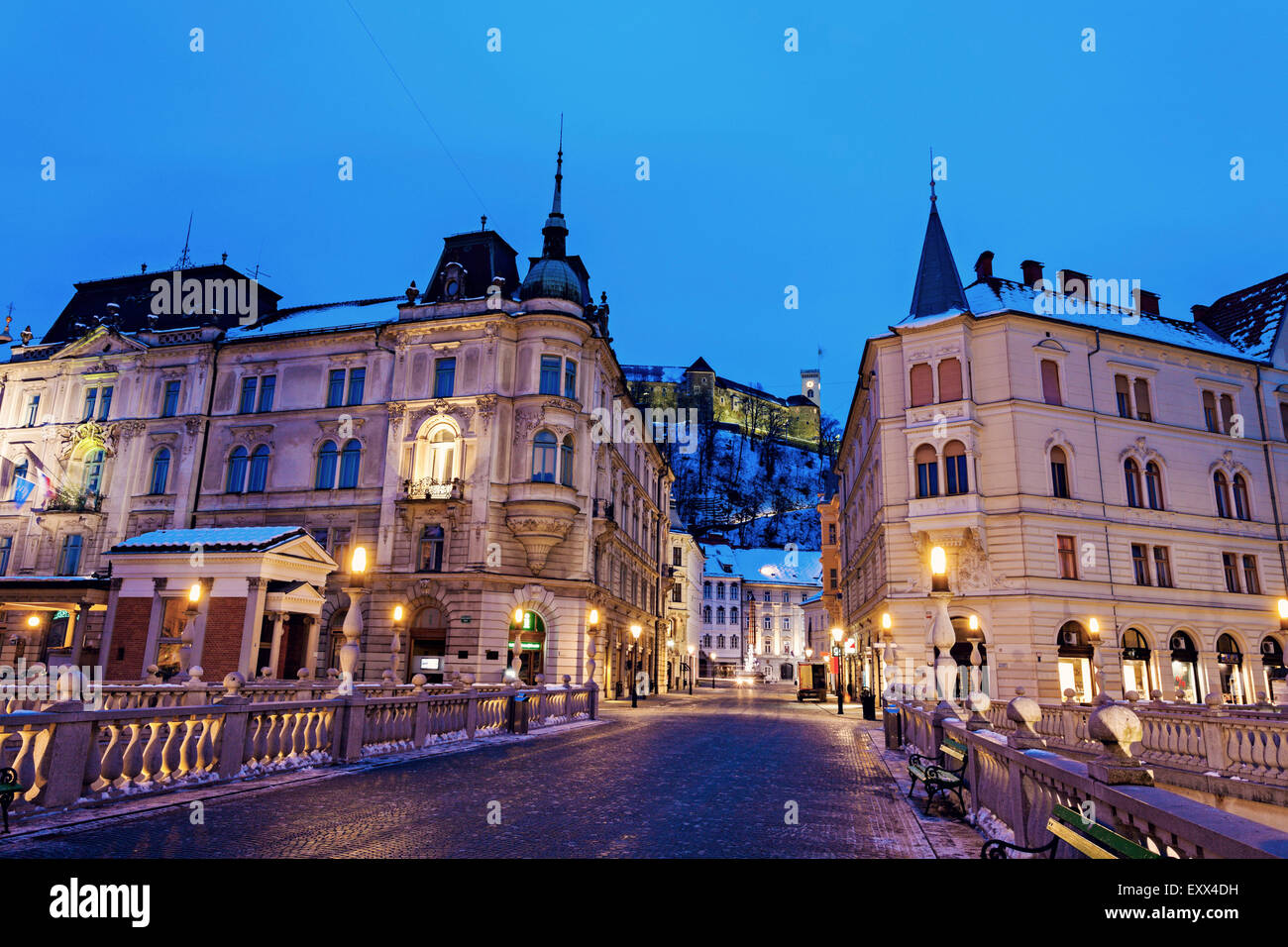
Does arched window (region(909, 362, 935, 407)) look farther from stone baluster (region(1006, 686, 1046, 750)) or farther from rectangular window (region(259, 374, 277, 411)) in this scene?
rectangular window (region(259, 374, 277, 411))

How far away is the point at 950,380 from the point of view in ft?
107

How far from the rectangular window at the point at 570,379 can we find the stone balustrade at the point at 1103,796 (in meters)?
27.2

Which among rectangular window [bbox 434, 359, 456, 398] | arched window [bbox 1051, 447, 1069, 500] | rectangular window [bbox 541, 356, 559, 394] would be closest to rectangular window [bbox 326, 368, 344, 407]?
rectangular window [bbox 434, 359, 456, 398]

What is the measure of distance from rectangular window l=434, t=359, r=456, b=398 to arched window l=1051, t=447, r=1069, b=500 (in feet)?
86.5

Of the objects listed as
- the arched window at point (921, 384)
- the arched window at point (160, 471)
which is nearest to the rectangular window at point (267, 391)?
the arched window at point (160, 471)

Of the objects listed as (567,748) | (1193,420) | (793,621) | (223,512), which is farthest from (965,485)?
(793,621)

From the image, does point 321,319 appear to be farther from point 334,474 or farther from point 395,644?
point 395,644

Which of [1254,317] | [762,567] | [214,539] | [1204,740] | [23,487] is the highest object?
[1254,317]

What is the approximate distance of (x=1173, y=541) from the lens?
3312 cm

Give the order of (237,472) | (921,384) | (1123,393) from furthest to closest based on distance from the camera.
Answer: (237,472) → (1123,393) → (921,384)

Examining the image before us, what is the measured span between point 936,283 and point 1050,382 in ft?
21.6

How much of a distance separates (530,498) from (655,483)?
2618 cm

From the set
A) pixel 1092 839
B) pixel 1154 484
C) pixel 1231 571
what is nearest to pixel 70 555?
pixel 1092 839
